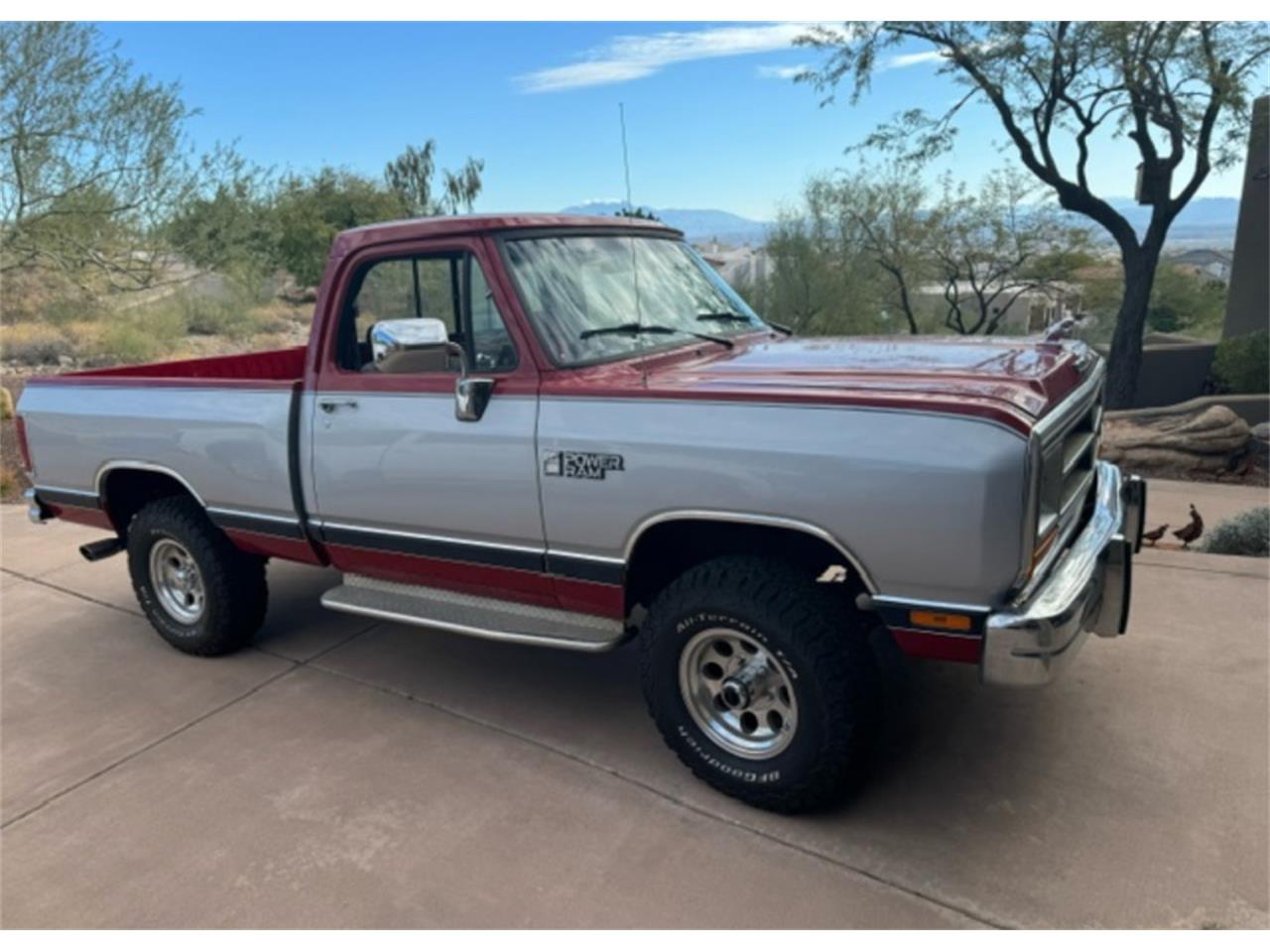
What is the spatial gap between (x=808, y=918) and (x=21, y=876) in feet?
8.27

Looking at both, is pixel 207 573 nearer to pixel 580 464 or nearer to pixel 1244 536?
pixel 580 464

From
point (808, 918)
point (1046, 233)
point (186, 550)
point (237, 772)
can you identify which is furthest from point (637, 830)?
point (1046, 233)

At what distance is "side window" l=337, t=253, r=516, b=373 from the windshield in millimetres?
180

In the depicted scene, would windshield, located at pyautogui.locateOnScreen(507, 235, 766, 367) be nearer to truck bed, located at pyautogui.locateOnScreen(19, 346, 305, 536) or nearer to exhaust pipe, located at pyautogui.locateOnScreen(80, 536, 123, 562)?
truck bed, located at pyautogui.locateOnScreen(19, 346, 305, 536)

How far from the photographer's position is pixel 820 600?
2961mm

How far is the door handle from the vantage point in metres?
3.78

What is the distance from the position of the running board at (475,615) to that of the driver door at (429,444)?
0.21 ft

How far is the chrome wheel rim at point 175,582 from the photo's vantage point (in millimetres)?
4680

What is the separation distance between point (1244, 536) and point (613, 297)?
462 cm

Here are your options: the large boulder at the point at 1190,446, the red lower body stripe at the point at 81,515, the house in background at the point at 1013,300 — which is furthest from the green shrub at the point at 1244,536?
the house in background at the point at 1013,300

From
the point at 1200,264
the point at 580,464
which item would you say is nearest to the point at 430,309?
the point at 580,464

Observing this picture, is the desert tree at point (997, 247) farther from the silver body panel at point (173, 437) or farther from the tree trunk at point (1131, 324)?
the silver body panel at point (173, 437)

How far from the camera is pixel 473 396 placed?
132 inches

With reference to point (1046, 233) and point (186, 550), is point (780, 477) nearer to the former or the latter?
point (186, 550)
